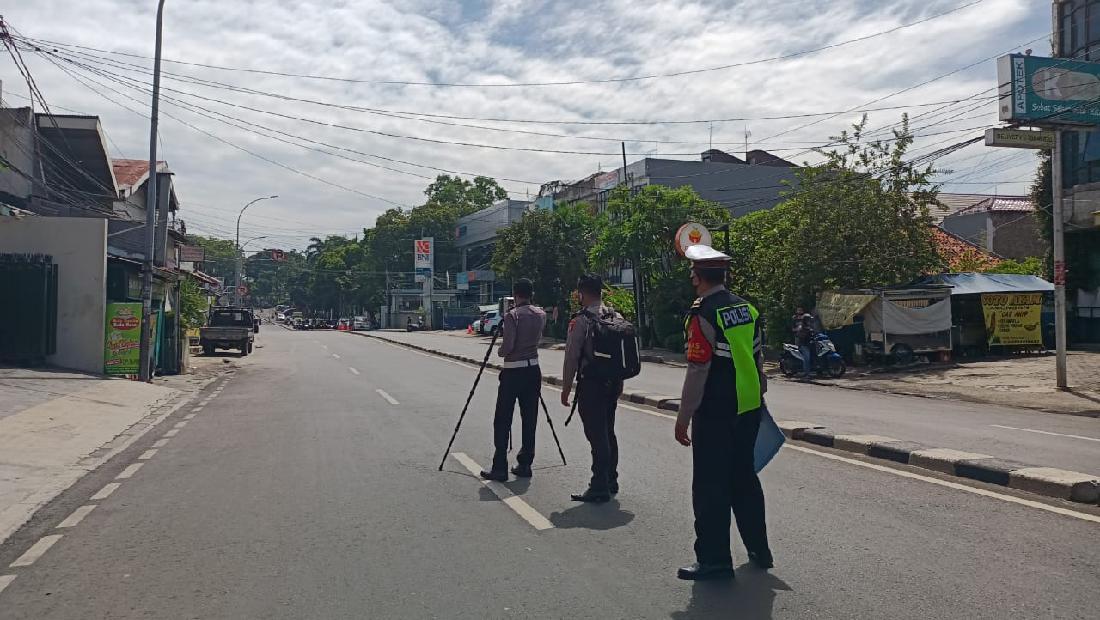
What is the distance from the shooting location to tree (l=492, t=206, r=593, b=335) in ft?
158

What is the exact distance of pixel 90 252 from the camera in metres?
19.1

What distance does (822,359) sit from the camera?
71.7 feet

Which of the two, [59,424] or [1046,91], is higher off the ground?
[1046,91]

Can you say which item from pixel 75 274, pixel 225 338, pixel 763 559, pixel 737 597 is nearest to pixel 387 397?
pixel 75 274

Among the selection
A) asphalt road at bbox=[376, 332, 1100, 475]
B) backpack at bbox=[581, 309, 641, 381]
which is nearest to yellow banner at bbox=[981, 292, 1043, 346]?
asphalt road at bbox=[376, 332, 1100, 475]

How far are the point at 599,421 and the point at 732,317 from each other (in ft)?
7.67

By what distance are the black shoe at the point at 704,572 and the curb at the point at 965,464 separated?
11.6ft

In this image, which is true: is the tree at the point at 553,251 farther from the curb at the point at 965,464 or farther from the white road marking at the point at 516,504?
the white road marking at the point at 516,504

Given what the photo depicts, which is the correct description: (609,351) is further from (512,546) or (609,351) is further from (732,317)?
(732,317)

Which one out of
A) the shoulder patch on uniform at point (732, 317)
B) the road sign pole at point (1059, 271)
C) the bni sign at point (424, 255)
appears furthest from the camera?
the bni sign at point (424, 255)

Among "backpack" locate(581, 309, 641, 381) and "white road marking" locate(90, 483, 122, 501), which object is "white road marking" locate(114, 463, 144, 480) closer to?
"white road marking" locate(90, 483, 122, 501)

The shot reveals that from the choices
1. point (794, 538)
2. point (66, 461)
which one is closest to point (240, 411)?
point (66, 461)

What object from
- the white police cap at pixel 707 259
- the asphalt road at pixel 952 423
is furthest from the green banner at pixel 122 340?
the white police cap at pixel 707 259

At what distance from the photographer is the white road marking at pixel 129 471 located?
8688 mm
